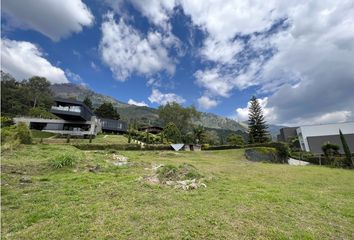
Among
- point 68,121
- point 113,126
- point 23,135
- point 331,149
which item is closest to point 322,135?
point 331,149

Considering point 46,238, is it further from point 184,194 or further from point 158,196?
point 184,194

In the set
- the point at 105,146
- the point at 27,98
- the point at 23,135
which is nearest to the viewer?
the point at 23,135

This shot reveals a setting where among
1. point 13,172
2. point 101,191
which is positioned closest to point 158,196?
point 101,191

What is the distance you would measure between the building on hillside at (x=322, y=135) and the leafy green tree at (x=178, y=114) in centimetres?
3145

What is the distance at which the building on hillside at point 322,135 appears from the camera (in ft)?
183

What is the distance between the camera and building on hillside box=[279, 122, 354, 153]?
55.9 metres

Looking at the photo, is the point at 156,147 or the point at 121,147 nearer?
the point at 121,147

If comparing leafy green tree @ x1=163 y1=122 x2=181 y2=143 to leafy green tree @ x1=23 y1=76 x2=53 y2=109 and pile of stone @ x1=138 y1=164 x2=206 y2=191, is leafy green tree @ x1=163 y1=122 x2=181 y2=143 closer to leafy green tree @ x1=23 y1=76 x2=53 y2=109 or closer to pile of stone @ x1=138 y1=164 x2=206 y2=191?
pile of stone @ x1=138 y1=164 x2=206 y2=191

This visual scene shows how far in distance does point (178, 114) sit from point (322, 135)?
41.0 m

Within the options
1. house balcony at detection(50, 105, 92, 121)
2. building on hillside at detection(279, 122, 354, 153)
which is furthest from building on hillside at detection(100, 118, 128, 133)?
building on hillside at detection(279, 122, 354, 153)

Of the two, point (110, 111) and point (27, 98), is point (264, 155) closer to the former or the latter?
point (110, 111)

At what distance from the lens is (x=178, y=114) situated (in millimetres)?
70062

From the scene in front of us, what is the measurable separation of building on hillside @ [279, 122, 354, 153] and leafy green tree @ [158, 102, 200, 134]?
31.4 metres

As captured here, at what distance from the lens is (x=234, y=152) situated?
3341cm
